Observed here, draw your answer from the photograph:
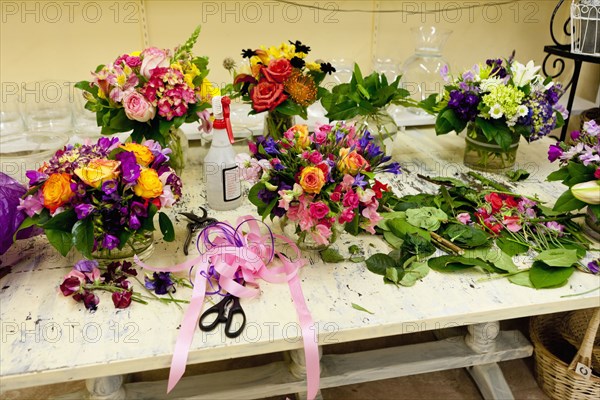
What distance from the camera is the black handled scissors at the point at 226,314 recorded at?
2.75 feet

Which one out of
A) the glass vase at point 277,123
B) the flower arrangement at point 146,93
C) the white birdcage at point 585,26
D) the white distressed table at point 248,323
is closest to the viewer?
the white distressed table at point 248,323

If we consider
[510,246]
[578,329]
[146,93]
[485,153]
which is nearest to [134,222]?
[146,93]

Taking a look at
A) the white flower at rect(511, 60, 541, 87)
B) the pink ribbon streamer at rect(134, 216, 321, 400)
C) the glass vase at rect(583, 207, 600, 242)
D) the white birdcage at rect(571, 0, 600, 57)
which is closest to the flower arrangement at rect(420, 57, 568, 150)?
the white flower at rect(511, 60, 541, 87)

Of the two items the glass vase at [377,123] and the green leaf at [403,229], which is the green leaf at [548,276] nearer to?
the green leaf at [403,229]

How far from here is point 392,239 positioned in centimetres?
108

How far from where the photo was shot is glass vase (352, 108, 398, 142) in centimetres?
138

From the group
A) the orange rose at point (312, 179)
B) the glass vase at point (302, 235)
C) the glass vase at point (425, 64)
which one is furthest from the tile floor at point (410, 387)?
the glass vase at point (425, 64)

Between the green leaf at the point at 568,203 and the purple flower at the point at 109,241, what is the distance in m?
0.86

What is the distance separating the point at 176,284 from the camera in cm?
94

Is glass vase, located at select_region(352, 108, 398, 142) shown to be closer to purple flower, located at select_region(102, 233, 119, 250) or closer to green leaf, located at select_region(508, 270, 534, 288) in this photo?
green leaf, located at select_region(508, 270, 534, 288)

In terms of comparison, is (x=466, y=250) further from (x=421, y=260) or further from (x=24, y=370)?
(x=24, y=370)

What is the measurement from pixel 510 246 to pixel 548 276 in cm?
11

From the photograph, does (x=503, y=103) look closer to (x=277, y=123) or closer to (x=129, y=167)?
(x=277, y=123)

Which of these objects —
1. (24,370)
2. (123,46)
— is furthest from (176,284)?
(123,46)
